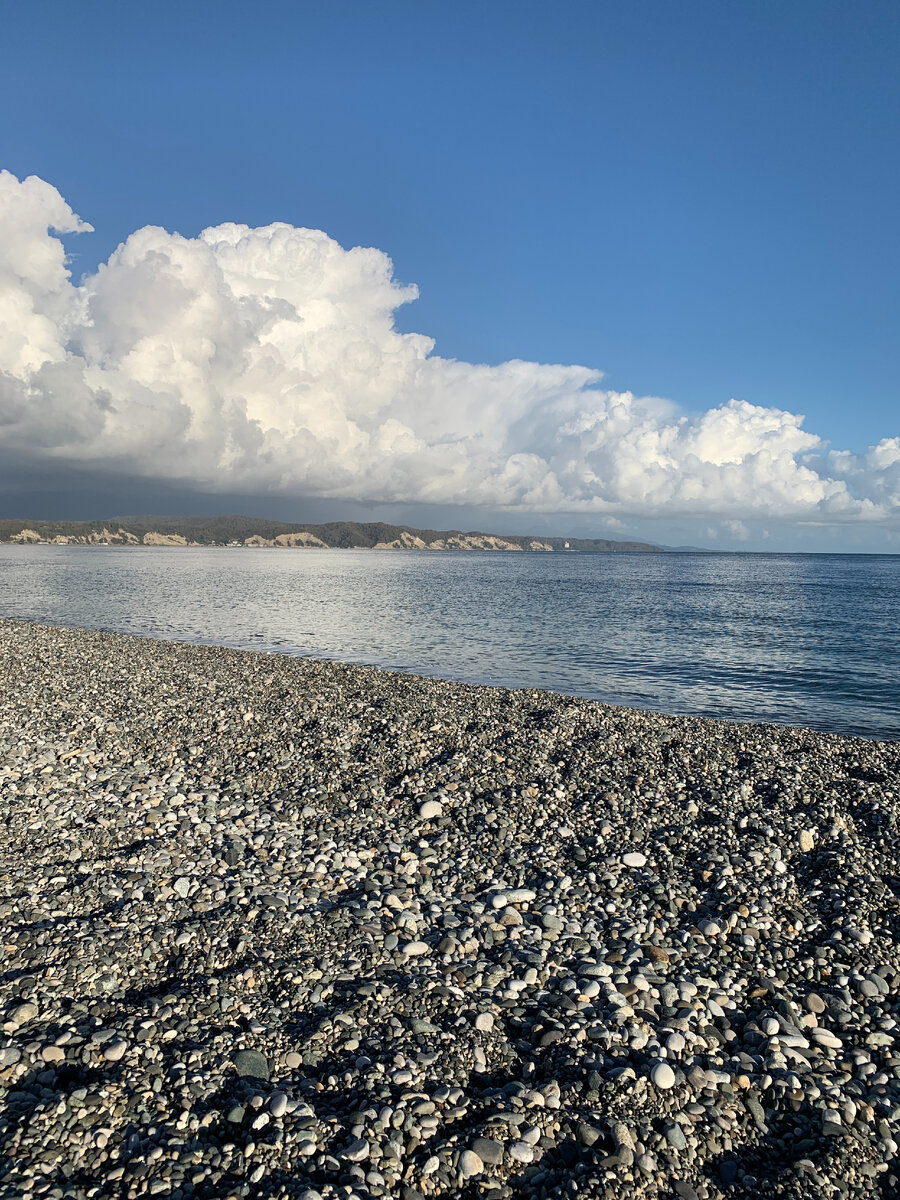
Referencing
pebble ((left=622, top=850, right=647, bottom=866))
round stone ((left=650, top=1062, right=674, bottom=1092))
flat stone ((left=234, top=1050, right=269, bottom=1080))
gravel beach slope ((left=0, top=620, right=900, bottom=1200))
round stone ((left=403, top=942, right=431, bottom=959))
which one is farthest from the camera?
pebble ((left=622, top=850, right=647, bottom=866))

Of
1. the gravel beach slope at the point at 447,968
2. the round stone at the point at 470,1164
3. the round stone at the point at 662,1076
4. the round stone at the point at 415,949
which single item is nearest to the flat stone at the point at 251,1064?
the gravel beach slope at the point at 447,968

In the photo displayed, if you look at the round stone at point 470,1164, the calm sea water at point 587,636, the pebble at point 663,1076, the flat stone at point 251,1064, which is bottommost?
the calm sea water at point 587,636

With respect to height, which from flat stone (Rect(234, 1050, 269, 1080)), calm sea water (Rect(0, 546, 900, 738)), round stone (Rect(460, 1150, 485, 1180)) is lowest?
calm sea water (Rect(0, 546, 900, 738))

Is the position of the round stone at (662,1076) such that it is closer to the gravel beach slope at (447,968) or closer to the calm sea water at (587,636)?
the gravel beach slope at (447,968)

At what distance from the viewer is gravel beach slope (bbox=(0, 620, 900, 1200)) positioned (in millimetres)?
5508

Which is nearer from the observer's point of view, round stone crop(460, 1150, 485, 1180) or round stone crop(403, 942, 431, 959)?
round stone crop(460, 1150, 485, 1180)

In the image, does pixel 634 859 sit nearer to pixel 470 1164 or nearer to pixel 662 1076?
pixel 662 1076

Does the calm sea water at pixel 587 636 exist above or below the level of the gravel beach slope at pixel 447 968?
below

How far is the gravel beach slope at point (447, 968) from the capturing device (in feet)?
18.1

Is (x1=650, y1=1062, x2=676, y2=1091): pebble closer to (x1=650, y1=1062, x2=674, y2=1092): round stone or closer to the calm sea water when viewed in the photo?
(x1=650, y1=1062, x2=674, y2=1092): round stone

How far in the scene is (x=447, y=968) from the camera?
8.09 metres

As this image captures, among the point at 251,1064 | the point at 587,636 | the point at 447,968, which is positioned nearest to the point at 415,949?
the point at 447,968

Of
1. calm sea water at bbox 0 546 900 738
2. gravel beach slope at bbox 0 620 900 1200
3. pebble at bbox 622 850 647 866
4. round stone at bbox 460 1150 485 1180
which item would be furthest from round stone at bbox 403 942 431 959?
calm sea water at bbox 0 546 900 738

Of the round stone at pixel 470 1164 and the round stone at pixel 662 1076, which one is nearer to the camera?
the round stone at pixel 470 1164
